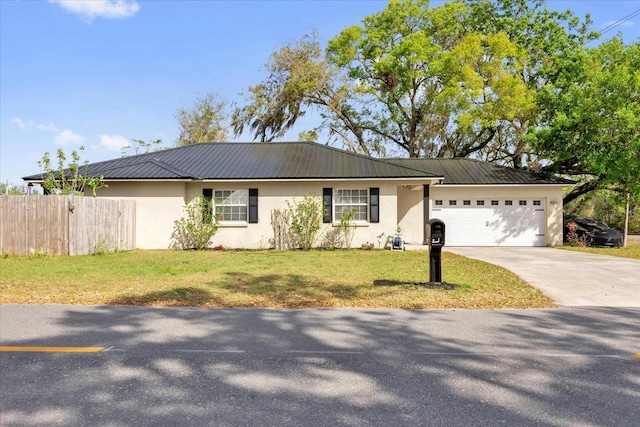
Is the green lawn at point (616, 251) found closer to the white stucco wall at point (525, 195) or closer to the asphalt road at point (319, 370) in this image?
the white stucco wall at point (525, 195)

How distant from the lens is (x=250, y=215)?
18.3 metres

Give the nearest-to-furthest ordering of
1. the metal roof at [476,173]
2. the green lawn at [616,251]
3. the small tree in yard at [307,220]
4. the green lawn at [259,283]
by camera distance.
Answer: the green lawn at [259,283], the green lawn at [616,251], the small tree in yard at [307,220], the metal roof at [476,173]

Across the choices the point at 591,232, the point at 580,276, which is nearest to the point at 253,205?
the point at 580,276

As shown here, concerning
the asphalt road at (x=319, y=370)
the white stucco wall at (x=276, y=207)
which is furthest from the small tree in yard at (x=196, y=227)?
the asphalt road at (x=319, y=370)

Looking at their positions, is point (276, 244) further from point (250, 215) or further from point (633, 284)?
point (633, 284)

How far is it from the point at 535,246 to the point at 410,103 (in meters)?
14.2

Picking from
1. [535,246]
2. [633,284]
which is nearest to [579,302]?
[633,284]

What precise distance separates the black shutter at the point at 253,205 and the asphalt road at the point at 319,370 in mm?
11854

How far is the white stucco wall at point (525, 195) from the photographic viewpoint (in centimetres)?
2006

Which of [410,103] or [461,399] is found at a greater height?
[410,103]

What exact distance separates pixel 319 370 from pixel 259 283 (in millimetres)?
5315

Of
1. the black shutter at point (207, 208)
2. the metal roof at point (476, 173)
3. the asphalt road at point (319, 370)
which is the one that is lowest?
the asphalt road at point (319, 370)

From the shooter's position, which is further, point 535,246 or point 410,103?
point 410,103

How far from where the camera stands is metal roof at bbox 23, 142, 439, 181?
17.9m
